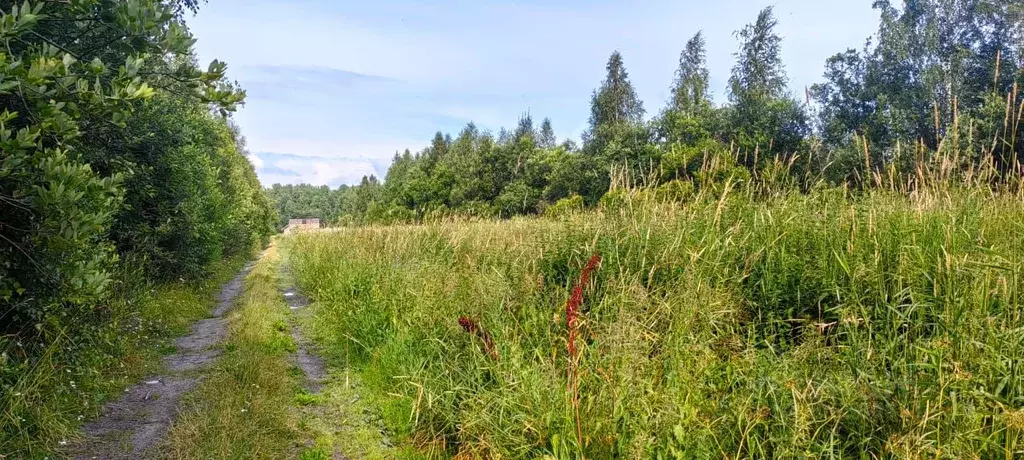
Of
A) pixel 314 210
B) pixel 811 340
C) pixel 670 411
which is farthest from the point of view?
pixel 314 210

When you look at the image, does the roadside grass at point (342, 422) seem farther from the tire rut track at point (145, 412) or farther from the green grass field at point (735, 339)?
the tire rut track at point (145, 412)

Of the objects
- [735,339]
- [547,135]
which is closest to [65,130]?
[735,339]

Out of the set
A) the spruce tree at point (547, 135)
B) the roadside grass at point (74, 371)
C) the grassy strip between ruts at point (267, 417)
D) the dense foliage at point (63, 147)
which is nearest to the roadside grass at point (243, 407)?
the grassy strip between ruts at point (267, 417)

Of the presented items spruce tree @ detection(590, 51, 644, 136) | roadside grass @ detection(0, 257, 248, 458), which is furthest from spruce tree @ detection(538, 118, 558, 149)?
roadside grass @ detection(0, 257, 248, 458)

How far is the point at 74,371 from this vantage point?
17.8 ft

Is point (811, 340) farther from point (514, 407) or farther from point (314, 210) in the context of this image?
point (314, 210)

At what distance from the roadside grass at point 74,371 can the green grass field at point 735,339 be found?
8.36 ft

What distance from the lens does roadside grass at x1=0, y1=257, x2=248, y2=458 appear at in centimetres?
416

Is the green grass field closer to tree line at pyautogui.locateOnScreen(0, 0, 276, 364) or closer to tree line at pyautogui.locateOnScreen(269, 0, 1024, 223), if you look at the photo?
tree line at pyautogui.locateOnScreen(0, 0, 276, 364)

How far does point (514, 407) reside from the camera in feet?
12.9

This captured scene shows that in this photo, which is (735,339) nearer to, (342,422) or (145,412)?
(342,422)

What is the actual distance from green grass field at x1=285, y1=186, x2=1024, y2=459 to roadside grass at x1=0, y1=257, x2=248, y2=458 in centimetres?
255

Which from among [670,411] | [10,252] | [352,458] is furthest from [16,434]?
[670,411]

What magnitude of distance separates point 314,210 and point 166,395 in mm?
170761
